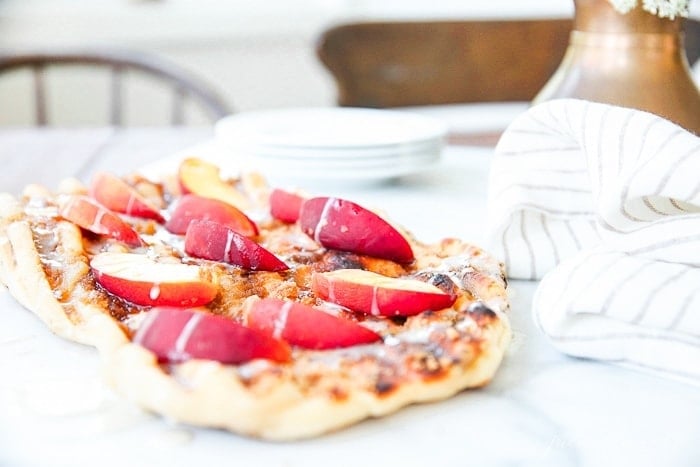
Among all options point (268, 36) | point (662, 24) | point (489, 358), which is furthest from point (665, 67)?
point (268, 36)

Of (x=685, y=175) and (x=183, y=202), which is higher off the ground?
(x=685, y=175)

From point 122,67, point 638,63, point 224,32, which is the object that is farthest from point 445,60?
point 638,63

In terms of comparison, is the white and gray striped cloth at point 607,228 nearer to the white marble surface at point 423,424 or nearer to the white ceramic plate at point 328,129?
the white marble surface at point 423,424

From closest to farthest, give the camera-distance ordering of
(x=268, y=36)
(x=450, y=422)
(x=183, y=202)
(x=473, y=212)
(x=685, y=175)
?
(x=450, y=422) → (x=685, y=175) → (x=183, y=202) → (x=473, y=212) → (x=268, y=36)

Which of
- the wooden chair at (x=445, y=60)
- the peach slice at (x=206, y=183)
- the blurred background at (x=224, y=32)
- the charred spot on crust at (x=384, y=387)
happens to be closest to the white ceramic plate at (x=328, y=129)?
the peach slice at (x=206, y=183)

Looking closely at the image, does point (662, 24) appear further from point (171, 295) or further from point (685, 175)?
point (171, 295)

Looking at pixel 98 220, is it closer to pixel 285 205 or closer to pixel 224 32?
pixel 285 205
